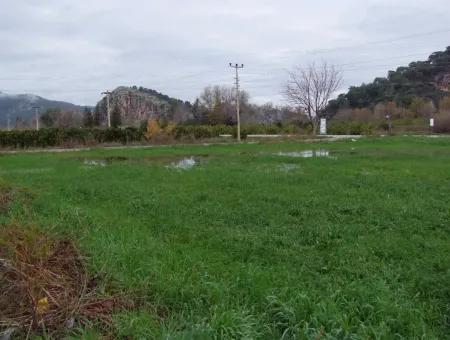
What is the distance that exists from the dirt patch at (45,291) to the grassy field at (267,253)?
214 mm

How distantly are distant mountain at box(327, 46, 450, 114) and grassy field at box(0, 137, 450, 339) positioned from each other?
7157 centimetres

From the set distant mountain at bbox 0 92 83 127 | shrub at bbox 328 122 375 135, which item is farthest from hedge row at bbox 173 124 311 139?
distant mountain at bbox 0 92 83 127

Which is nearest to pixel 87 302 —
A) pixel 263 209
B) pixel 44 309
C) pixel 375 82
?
pixel 44 309

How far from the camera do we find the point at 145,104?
98.8 m

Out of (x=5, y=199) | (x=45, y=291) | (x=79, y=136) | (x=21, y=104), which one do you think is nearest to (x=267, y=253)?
(x=45, y=291)

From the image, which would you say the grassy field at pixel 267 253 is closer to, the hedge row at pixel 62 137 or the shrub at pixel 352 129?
the hedge row at pixel 62 137

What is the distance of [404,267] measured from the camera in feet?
18.2

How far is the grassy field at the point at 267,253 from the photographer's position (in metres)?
3.98

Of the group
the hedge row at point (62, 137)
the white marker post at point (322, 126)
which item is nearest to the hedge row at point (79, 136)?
the hedge row at point (62, 137)

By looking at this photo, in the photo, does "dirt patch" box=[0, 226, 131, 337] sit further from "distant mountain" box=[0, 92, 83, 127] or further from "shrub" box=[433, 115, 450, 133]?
"distant mountain" box=[0, 92, 83, 127]

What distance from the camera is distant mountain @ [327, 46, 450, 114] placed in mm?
77062

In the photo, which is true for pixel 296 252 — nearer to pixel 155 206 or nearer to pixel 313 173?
pixel 155 206

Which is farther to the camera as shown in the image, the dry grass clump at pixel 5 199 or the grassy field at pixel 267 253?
the dry grass clump at pixel 5 199

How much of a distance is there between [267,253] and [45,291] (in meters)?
2.94
